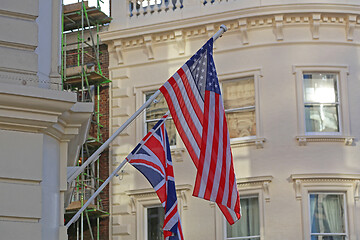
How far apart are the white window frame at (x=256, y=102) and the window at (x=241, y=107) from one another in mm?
121

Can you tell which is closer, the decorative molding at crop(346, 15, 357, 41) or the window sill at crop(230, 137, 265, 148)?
the window sill at crop(230, 137, 265, 148)

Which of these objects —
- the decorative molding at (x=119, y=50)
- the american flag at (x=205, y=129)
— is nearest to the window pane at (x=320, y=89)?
the decorative molding at (x=119, y=50)

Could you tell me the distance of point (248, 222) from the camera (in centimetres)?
2259

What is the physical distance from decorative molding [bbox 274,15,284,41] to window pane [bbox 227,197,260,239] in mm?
4466

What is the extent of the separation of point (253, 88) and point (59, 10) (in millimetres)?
11680

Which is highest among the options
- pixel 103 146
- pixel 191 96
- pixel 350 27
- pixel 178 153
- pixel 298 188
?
pixel 350 27

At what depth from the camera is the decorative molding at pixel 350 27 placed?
23.2 meters

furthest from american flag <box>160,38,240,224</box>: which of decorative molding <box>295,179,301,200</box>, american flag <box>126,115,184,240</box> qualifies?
decorative molding <box>295,179,301,200</box>

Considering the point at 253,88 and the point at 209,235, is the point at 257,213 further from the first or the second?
the point at 253,88

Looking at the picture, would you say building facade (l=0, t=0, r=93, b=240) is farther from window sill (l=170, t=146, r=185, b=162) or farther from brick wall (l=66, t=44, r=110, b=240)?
brick wall (l=66, t=44, r=110, b=240)

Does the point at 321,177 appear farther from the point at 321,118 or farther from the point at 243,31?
the point at 243,31

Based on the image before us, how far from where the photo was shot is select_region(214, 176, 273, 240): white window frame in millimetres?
22297

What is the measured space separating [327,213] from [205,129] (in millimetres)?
10057

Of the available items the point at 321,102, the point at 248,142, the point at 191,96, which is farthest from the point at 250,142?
the point at 191,96
